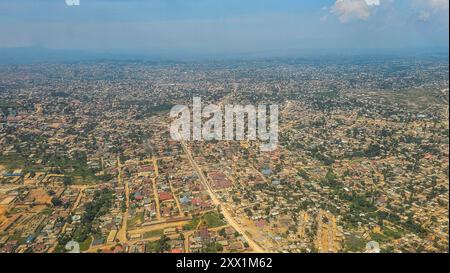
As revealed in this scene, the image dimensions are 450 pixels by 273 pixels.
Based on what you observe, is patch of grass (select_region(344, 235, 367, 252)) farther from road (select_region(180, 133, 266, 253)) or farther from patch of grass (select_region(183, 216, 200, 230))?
patch of grass (select_region(183, 216, 200, 230))

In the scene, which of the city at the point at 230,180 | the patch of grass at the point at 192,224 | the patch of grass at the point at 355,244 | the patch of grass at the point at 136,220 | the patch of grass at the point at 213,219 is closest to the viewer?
the patch of grass at the point at 355,244

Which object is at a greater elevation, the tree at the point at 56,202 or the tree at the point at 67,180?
the tree at the point at 67,180

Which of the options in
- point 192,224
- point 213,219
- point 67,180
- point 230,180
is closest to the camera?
point 192,224

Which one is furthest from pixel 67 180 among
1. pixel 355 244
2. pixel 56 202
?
pixel 355 244

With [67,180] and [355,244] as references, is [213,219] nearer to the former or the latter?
[355,244]

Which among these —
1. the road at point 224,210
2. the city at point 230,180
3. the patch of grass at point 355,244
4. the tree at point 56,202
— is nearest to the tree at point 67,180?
the city at point 230,180

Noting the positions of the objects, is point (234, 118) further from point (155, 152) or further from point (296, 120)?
point (155, 152)

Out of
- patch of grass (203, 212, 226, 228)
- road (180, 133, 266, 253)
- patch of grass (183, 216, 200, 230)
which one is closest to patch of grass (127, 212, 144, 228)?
patch of grass (183, 216, 200, 230)

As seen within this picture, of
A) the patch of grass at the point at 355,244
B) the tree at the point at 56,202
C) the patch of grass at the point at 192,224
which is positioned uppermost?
the tree at the point at 56,202

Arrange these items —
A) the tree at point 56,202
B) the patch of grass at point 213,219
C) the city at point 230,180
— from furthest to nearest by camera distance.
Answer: the tree at point 56,202
the patch of grass at point 213,219
the city at point 230,180

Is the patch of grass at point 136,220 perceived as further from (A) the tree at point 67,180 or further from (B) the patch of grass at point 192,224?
(A) the tree at point 67,180

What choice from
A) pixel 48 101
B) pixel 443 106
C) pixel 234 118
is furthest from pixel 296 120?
pixel 48 101
